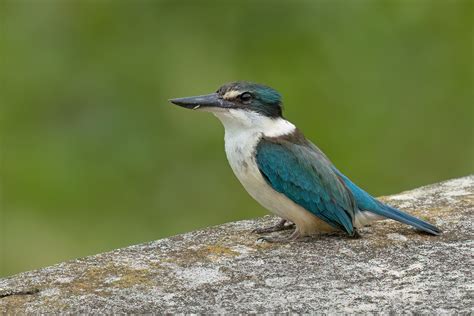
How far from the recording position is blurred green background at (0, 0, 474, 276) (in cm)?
720

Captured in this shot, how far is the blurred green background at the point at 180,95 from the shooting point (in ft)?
23.6

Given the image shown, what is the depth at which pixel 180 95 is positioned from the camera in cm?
763

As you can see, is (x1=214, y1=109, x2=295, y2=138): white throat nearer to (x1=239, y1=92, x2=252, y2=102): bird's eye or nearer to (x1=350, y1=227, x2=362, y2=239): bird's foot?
(x1=239, y1=92, x2=252, y2=102): bird's eye

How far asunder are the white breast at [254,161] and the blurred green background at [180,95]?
2.29 metres

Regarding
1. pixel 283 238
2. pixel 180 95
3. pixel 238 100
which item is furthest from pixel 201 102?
pixel 180 95

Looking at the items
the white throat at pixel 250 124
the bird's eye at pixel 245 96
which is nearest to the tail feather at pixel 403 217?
the white throat at pixel 250 124

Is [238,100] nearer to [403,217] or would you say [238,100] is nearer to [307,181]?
[307,181]

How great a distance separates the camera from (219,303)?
12.1 feet

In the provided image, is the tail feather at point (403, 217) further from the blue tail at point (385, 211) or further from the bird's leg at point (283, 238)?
the bird's leg at point (283, 238)

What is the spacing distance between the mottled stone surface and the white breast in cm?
13

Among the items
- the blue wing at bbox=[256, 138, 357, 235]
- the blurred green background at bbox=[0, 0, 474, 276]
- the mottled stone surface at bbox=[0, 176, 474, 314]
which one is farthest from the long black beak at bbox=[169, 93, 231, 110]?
the blurred green background at bbox=[0, 0, 474, 276]

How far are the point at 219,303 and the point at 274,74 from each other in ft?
14.1

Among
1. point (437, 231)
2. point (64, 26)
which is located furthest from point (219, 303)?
point (64, 26)

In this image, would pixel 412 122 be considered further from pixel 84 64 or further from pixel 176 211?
pixel 84 64
